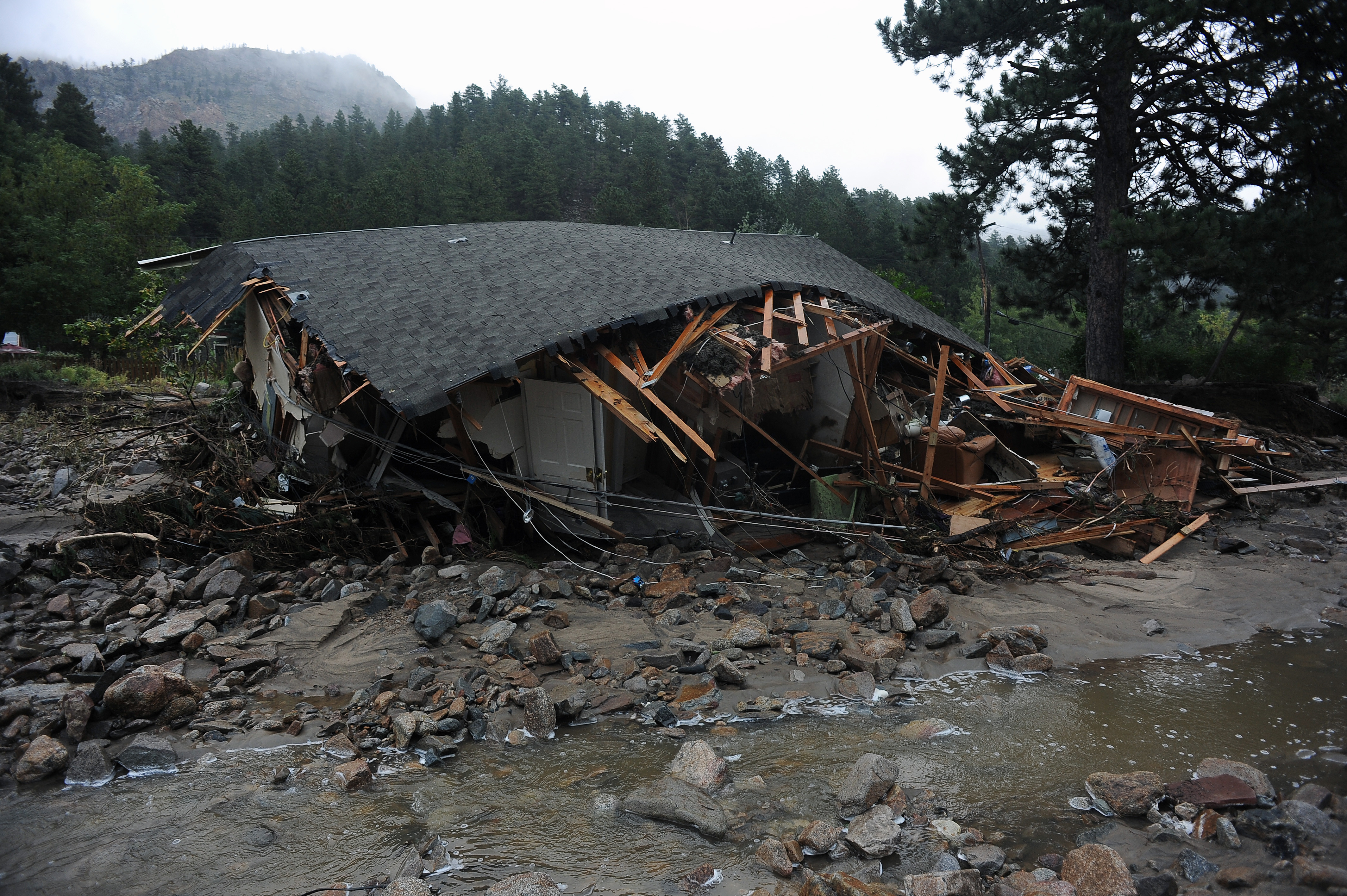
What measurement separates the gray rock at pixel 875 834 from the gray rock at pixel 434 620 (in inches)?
149

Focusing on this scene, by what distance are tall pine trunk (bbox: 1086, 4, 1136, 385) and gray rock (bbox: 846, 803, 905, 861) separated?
14784 mm

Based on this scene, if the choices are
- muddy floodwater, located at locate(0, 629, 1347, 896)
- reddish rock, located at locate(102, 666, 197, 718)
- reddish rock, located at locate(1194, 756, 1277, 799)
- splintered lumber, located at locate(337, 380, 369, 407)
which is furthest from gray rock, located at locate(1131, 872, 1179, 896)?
splintered lumber, located at locate(337, 380, 369, 407)

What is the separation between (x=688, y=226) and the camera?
5047 cm

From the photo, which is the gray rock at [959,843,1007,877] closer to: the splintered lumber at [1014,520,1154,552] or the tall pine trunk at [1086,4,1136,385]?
the splintered lumber at [1014,520,1154,552]

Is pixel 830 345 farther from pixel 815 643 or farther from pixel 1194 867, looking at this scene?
pixel 1194 867

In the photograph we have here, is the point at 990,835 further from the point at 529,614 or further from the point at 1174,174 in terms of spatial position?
the point at 1174,174

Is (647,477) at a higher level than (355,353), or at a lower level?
lower

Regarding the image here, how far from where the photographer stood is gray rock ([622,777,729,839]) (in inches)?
155

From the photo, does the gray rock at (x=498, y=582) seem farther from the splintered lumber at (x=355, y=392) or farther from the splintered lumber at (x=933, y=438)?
the splintered lumber at (x=933, y=438)

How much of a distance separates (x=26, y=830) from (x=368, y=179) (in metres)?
52.2

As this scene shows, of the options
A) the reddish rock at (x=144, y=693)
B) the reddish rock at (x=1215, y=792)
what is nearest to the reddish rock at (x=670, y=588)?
the reddish rock at (x=144, y=693)

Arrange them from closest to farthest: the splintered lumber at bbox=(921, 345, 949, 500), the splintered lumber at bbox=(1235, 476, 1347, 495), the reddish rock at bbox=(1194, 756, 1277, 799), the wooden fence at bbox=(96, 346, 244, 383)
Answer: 1. the reddish rock at bbox=(1194, 756, 1277, 799)
2. the splintered lumber at bbox=(1235, 476, 1347, 495)
3. the splintered lumber at bbox=(921, 345, 949, 500)
4. the wooden fence at bbox=(96, 346, 244, 383)

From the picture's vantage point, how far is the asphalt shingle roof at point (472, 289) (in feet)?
25.1

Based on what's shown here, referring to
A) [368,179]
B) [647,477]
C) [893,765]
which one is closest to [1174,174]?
[647,477]
